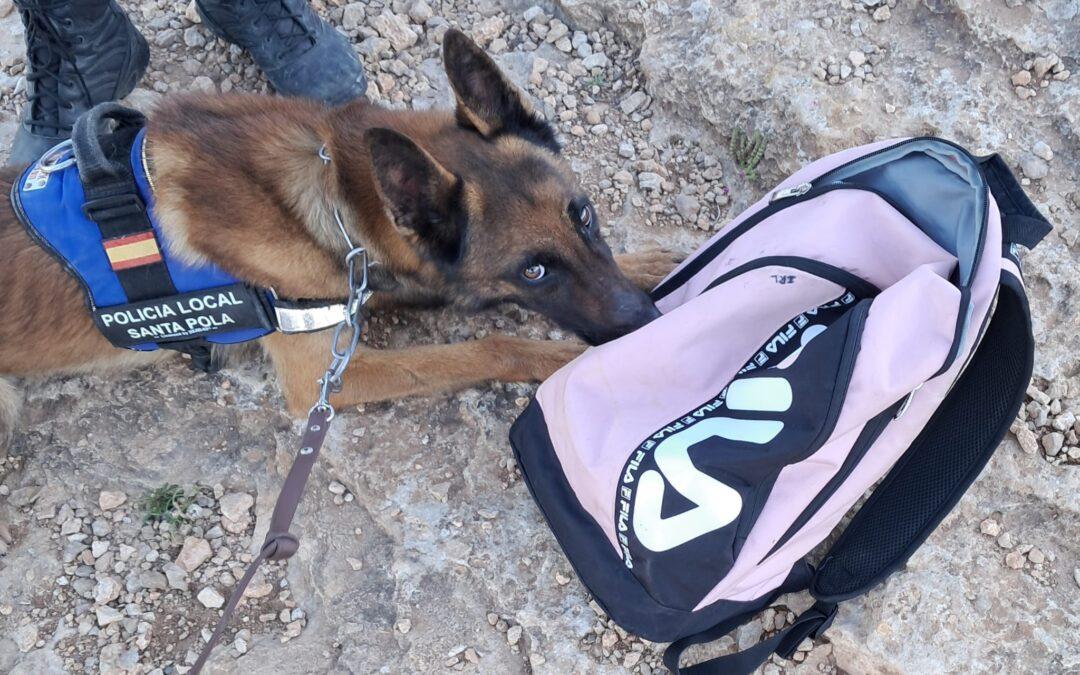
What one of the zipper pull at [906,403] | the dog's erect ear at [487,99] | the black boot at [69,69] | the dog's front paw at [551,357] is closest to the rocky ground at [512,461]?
the dog's front paw at [551,357]

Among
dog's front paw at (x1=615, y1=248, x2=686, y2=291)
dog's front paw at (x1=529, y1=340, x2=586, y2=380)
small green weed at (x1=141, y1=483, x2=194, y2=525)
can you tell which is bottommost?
small green weed at (x1=141, y1=483, x2=194, y2=525)

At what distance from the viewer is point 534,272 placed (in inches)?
105

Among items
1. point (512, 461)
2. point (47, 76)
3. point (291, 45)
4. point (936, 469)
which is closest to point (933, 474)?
point (936, 469)

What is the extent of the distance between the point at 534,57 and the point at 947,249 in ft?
7.84

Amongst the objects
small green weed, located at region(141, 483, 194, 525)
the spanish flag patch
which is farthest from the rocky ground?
the spanish flag patch

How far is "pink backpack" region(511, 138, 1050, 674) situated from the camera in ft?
7.43

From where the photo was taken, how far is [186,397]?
11.0 feet

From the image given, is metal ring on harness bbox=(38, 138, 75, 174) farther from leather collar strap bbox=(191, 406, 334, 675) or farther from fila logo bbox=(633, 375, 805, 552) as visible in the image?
fila logo bbox=(633, 375, 805, 552)

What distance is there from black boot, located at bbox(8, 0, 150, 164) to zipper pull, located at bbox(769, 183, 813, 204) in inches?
120

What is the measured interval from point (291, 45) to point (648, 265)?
6.72ft

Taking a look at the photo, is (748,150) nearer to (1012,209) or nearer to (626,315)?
(1012,209)

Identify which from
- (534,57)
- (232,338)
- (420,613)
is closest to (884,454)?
(420,613)

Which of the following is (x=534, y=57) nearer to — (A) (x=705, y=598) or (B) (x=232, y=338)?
(B) (x=232, y=338)

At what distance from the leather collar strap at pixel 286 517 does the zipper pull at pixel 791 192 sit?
1778mm
